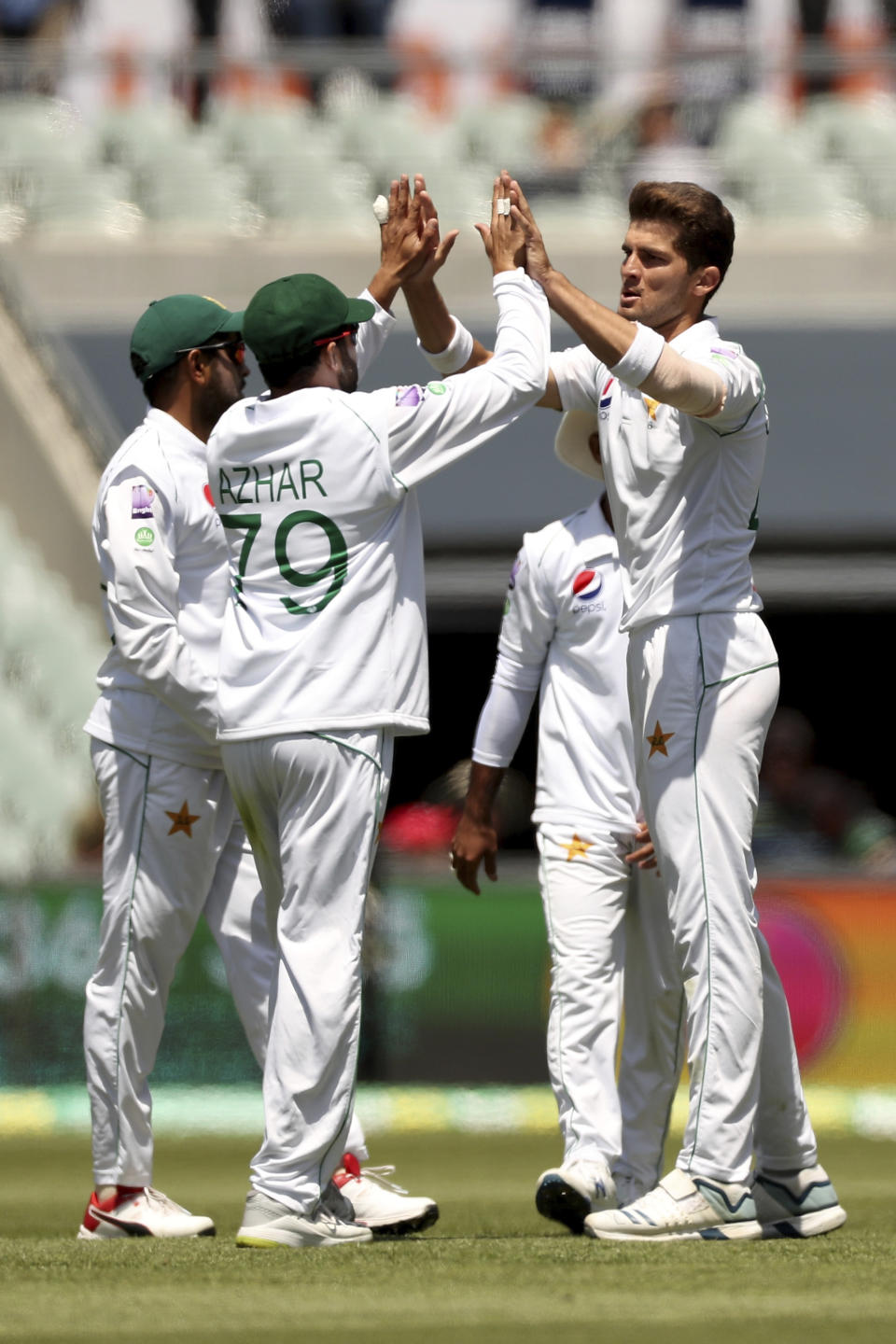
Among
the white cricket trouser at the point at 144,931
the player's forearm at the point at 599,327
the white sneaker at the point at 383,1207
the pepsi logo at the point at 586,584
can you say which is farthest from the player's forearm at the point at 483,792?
the player's forearm at the point at 599,327

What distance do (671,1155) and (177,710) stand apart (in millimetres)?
2529

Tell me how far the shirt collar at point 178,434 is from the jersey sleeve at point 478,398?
2.78 ft

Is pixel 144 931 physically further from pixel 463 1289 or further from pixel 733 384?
pixel 733 384

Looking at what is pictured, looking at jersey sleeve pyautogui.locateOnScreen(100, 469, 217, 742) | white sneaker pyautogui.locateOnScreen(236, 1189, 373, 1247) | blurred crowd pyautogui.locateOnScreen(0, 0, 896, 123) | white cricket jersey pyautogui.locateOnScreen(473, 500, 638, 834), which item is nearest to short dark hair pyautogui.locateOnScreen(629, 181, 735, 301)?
white cricket jersey pyautogui.locateOnScreen(473, 500, 638, 834)

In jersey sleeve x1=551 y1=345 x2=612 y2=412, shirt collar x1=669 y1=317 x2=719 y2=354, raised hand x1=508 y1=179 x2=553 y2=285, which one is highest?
raised hand x1=508 y1=179 x2=553 y2=285

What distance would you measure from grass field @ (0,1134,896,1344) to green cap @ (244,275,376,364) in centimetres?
193

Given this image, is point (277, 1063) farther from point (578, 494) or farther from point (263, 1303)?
point (578, 494)

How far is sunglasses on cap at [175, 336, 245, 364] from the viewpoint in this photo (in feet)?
17.0

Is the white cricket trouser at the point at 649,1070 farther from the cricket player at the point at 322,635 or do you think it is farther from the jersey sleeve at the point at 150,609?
the jersey sleeve at the point at 150,609

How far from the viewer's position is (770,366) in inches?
499

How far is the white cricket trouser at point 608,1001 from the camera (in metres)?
5.02

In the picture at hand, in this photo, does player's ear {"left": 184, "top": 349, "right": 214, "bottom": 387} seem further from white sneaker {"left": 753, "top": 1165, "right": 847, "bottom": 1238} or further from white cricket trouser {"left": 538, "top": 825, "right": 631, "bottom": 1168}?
white sneaker {"left": 753, "top": 1165, "right": 847, "bottom": 1238}

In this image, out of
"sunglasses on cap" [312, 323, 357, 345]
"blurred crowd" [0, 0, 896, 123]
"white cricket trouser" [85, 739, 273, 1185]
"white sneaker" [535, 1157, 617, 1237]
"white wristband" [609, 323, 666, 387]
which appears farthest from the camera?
"blurred crowd" [0, 0, 896, 123]

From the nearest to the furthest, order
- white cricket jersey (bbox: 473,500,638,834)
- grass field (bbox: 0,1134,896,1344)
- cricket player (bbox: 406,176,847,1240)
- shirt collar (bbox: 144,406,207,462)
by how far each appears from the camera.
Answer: grass field (bbox: 0,1134,896,1344), cricket player (bbox: 406,176,847,1240), shirt collar (bbox: 144,406,207,462), white cricket jersey (bbox: 473,500,638,834)
